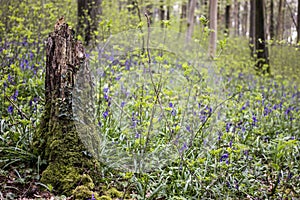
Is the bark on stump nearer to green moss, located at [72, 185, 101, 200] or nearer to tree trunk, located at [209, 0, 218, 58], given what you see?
green moss, located at [72, 185, 101, 200]

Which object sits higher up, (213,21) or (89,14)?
(89,14)

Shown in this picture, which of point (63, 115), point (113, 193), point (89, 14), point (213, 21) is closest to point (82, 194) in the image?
point (113, 193)

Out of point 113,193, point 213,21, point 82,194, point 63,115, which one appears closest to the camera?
point 82,194

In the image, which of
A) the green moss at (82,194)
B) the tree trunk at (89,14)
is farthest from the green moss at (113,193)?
the tree trunk at (89,14)

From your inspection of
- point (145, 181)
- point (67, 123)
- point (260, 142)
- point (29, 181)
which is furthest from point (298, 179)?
point (29, 181)

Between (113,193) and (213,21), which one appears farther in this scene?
(213,21)

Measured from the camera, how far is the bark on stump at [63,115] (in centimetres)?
288

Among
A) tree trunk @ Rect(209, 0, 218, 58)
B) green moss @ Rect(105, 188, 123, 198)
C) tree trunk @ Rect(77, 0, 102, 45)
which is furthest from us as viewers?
tree trunk @ Rect(209, 0, 218, 58)

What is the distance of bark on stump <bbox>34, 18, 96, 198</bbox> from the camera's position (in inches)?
113

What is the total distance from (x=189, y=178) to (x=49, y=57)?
1640 millimetres

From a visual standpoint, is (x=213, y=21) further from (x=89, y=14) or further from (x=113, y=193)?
(x=113, y=193)

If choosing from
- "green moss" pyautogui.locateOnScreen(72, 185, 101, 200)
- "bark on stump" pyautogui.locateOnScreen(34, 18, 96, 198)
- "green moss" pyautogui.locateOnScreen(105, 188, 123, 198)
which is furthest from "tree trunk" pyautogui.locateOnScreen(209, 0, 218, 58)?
"green moss" pyautogui.locateOnScreen(72, 185, 101, 200)

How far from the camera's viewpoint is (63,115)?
2939 millimetres

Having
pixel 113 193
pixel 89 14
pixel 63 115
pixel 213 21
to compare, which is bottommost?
pixel 113 193
